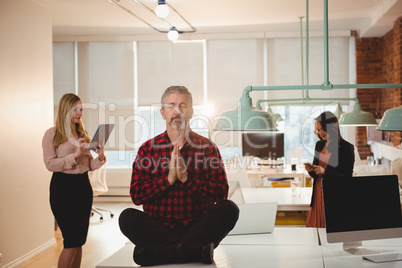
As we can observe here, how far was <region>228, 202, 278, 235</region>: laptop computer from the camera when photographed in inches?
114

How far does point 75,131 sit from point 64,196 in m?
0.53

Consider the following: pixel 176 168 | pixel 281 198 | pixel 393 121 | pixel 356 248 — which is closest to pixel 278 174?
pixel 281 198

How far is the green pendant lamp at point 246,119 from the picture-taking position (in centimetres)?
247

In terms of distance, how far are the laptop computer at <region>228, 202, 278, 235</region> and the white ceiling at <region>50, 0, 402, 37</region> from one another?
12.5 ft

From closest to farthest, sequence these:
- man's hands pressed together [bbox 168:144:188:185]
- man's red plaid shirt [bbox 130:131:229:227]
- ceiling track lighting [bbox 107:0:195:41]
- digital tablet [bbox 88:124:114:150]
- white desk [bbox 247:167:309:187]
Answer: man's hands pressed together [bbox 168:144:188:185], man's red plaid shirt [bbox 130:131:229:227], digital tablet [bbox 88:124:114:150], ceiling track lighting [bbox 107:0:195:41], white desk [bbox 247:167:309:187]

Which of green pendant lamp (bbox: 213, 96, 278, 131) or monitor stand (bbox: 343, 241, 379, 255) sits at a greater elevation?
green pendant lamp (bbox: 213, 96, 278, 131)

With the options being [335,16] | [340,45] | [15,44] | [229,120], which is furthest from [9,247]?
[340,45]

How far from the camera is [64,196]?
363 centimetres

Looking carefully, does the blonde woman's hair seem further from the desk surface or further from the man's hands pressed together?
the man's hands pressed together

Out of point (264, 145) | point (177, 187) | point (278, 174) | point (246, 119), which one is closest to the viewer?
point (177, 187)

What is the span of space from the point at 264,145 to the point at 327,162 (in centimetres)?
371

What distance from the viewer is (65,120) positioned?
12.1 feet

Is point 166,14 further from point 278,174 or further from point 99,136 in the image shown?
point 278,174

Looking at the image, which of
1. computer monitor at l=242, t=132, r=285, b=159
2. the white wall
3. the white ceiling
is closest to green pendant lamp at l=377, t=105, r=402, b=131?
the white wall
